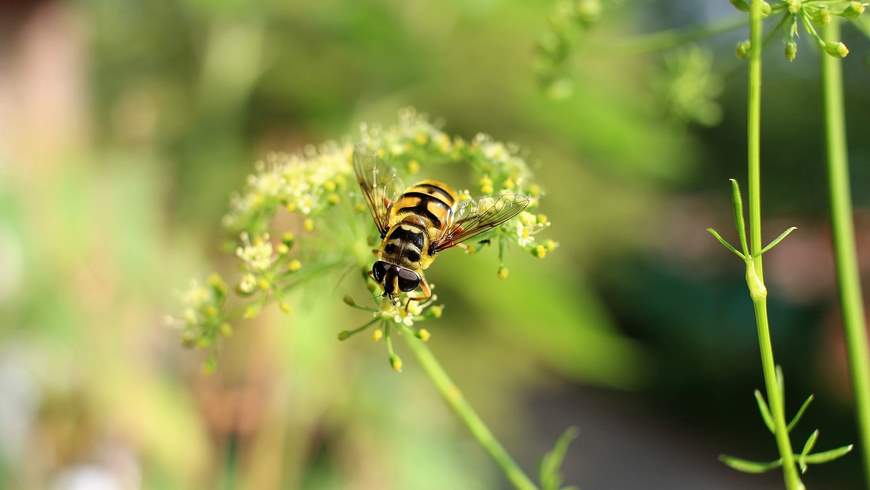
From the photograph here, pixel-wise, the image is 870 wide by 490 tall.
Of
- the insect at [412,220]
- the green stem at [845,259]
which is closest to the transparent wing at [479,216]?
the insect at [412,220]

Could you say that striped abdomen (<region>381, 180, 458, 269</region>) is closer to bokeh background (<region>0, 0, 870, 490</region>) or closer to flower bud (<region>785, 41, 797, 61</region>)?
bokeh background (<region>0, 0, 870, 490</region>)

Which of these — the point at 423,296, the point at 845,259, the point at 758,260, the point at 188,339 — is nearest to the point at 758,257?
the point at 758,260

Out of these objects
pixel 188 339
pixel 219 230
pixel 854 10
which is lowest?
pixel 854 10

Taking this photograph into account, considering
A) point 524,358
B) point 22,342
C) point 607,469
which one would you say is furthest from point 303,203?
point 607,469

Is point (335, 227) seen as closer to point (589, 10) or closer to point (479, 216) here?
point (479, 216)

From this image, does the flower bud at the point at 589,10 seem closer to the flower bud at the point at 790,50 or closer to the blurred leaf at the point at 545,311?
the flower bud at the point at 790,50

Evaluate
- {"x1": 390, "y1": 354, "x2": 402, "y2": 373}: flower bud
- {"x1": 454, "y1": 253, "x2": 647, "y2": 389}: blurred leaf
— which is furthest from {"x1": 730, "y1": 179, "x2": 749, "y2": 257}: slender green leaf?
→ {"x1": 454, "y1": 253, "x2": 647, "y2": 389}: blurred leaf
